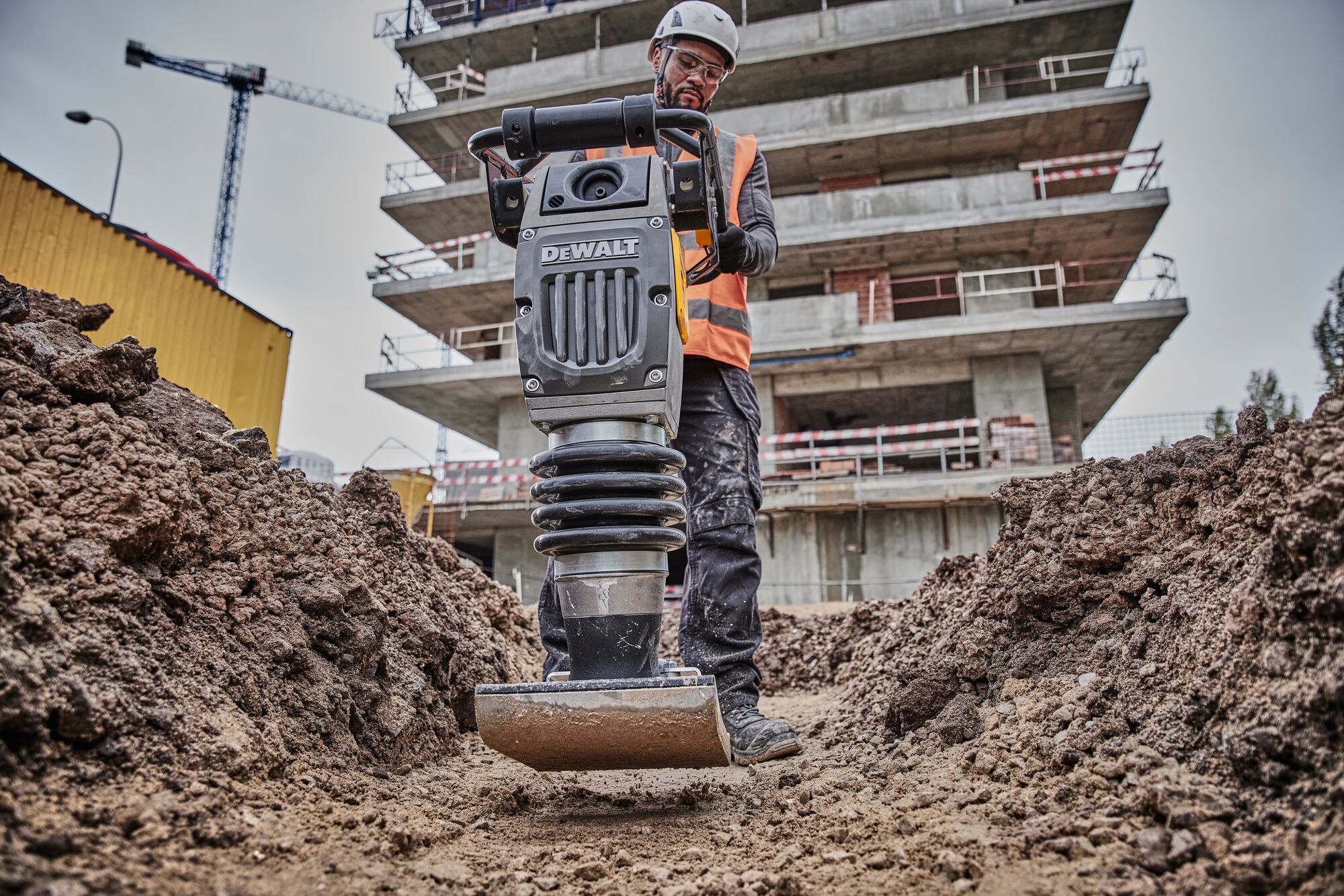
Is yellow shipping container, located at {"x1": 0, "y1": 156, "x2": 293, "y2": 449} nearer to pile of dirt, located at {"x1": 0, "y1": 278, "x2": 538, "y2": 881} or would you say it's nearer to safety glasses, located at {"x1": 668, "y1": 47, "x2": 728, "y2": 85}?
pile of dirt, located at {"x1": 0, "y1": 278, "x2": 538, "y2": 881}

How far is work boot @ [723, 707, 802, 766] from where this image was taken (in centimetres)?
280

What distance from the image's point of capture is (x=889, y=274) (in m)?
21.8

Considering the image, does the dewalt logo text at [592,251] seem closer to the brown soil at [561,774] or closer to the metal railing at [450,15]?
the brown soil at [561,774]

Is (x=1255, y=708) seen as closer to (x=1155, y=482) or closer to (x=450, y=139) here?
(x=1155, y=482)

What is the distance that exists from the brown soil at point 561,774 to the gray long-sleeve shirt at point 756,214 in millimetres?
1307

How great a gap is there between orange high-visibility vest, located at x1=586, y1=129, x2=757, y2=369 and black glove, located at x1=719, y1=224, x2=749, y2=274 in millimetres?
191

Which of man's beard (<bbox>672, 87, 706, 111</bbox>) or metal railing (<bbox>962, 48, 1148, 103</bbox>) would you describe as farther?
metal railing (<bbox>962, 48, 1148, 103</bbox>)

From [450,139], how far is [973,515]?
18.1m

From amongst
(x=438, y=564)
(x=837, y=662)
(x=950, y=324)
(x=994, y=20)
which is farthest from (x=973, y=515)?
(x=438, y=564)

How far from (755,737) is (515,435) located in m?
20.2

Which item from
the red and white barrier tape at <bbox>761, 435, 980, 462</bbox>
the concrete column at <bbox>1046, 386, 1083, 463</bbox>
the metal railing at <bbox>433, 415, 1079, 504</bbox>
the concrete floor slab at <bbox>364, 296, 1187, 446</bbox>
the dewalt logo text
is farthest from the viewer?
the concrete column at <bbox>1046, 386, 1083, 463</bbox>

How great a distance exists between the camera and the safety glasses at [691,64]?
3.17m

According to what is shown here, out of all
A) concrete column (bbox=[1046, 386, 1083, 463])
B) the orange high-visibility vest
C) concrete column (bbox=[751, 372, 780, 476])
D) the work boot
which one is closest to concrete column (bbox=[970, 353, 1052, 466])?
concrete column (bbox=[1046, 386, 1083, 463])

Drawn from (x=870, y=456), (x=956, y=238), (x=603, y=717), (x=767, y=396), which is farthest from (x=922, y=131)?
(x=603, y=717)
